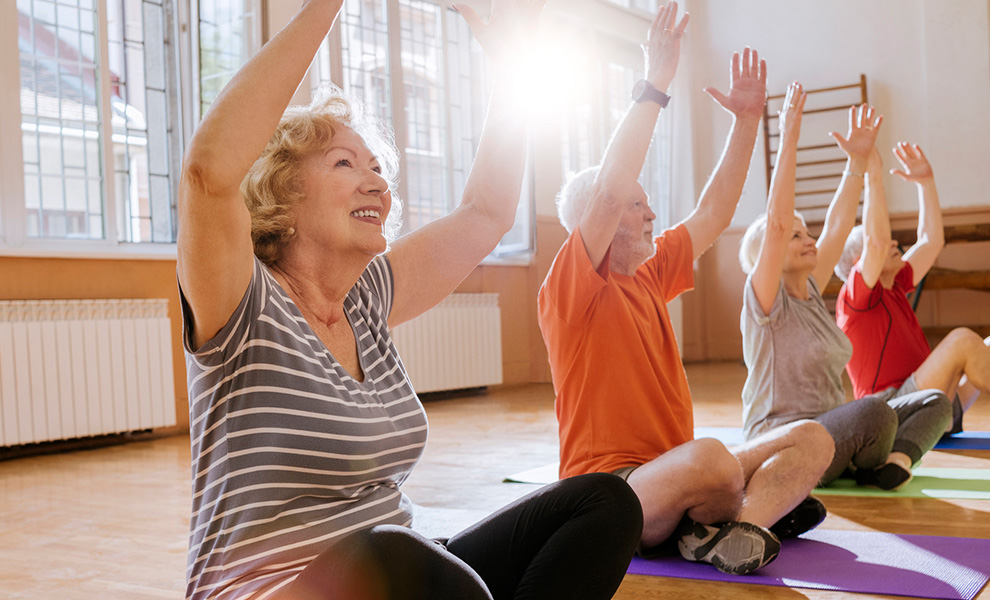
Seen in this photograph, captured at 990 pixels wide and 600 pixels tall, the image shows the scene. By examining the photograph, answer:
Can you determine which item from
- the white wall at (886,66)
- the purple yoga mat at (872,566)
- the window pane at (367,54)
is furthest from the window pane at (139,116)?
the white wall at (886,66)

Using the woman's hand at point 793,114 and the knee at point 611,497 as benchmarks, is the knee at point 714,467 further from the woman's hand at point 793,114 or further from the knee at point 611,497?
the woman's hand at point 793,114

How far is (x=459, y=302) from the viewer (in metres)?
6.18

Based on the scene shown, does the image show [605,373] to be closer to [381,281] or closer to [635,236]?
[635,236]

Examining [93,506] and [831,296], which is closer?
[93,506]

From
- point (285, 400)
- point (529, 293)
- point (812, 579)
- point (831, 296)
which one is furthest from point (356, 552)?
point (831, 296)

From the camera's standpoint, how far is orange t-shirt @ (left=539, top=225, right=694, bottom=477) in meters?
1.88

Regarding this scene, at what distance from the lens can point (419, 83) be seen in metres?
6.16

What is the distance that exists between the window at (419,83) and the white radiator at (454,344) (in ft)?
2.08

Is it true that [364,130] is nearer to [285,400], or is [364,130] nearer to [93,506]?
[285,400]

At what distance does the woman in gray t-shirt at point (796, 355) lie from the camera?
258 cm

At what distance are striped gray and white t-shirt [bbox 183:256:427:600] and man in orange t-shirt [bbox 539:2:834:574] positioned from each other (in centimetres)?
89

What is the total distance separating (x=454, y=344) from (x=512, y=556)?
16.2ft

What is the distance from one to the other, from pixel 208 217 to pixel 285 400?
23 centimetres

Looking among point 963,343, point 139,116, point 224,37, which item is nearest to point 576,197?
point 963,343
